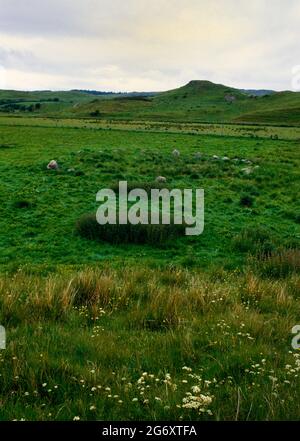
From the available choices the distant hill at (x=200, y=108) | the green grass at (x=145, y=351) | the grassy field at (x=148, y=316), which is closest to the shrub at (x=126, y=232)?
the grassy field at (x=148, y=316)

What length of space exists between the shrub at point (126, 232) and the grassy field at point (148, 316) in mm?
272

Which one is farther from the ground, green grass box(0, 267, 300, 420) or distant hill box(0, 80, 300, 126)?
distant hill box(0, 80, 300, 126)

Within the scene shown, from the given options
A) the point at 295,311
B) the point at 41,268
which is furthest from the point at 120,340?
the point at 41,268

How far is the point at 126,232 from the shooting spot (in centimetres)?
1476

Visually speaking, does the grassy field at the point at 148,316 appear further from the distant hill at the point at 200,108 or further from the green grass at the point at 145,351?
the distant hill at the point at 200,108

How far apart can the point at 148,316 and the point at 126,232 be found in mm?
7064

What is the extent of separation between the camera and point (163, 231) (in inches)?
587

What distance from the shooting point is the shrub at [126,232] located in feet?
48.1

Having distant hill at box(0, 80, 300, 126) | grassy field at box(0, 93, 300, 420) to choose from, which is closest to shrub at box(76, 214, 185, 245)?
grassy field at box(0, 93, 300, 420)

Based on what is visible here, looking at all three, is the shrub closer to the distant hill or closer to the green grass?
the green grass

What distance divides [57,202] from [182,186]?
6.03 m

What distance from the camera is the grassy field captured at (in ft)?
17.2

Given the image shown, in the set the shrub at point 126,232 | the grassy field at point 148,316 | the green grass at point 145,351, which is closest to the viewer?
the green grass at point 145,351

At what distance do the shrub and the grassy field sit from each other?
27 centimetres
